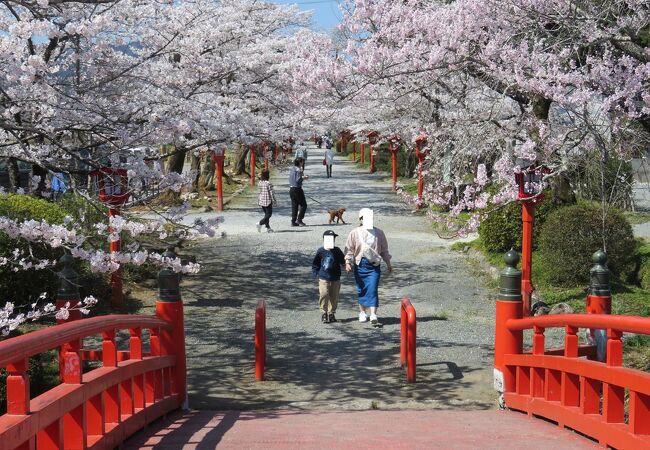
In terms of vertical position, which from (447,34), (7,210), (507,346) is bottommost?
(507,346)

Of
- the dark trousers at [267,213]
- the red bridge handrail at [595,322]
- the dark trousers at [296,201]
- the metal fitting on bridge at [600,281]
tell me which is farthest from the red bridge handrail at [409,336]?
the dark trousers at [296,201]

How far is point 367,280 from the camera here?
11336 mm

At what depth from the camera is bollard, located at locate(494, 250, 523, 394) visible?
25.5ft

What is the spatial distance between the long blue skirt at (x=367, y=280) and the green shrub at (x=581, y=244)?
3.42 metres

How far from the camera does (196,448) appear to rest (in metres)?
5.50

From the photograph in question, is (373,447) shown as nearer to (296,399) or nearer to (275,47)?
(296,399)

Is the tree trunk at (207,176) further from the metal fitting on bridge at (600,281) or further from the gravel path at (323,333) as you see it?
the metal fitting on bridge at (600,281)

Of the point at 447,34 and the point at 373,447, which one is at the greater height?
the point at 447,34

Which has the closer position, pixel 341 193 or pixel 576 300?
pixel 576 300

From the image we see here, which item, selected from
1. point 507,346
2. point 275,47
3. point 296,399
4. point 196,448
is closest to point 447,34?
point 507,346

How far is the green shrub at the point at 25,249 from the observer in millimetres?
10203

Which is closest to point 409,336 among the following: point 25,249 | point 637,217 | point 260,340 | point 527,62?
point 260,340

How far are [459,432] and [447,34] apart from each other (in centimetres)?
515

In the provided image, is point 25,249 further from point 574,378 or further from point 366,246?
point 574,378
